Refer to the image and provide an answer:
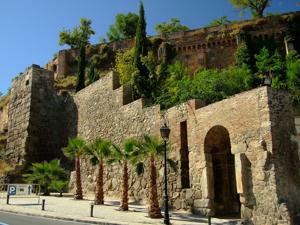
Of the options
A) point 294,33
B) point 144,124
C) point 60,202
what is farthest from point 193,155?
point 294,33

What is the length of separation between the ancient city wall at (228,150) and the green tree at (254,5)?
1460 inches

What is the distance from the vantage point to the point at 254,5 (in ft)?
180

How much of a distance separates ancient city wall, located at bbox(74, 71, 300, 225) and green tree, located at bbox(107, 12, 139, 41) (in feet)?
145

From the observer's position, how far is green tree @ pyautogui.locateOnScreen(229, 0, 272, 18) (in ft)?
179

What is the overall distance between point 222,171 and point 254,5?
140 ft

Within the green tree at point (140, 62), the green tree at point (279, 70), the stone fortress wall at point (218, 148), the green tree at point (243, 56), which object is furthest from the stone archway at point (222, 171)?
the green tree at point (243, 56)

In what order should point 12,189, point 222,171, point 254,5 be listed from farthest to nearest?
point 254,5 < point 12,189 < point 222,171

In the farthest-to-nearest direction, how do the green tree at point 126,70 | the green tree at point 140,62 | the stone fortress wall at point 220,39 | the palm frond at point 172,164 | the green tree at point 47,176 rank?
1. the stone fortress wall at point 220,39
2. the green tree at point 126,70
3. the green tree at point 140,62
4. the green tree at point 47,176
5. the palm frond at point 172,164

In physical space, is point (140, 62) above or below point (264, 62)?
below

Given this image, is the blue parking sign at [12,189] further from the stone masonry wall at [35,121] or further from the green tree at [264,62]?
the green tree at [264,62]

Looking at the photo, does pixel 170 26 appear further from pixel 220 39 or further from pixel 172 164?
pixel 172 164

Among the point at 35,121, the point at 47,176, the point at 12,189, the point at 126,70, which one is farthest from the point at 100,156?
the point at 126,70

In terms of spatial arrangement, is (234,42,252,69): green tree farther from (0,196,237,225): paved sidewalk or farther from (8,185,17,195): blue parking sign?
(8,185,17,195): blue parking sign

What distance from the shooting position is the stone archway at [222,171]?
56.3 ft
